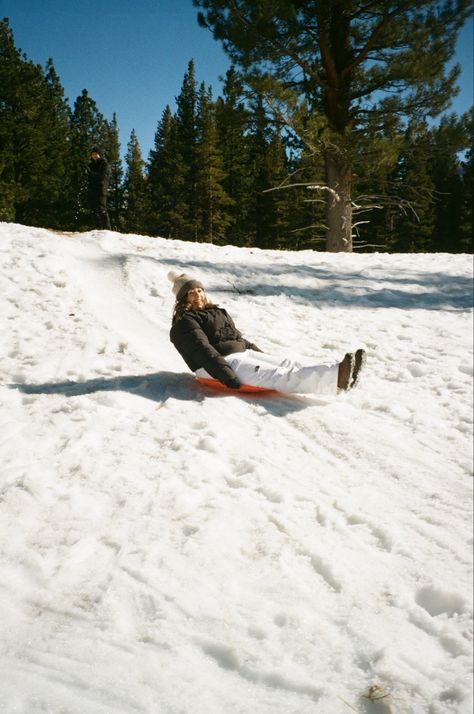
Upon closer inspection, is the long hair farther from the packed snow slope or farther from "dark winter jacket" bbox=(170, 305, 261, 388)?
the packed snow slope

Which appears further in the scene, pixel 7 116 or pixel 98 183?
pixel 7 116

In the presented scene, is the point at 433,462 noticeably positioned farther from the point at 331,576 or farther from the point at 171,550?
the point at 171,550

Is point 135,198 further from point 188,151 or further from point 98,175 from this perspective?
point 98,175

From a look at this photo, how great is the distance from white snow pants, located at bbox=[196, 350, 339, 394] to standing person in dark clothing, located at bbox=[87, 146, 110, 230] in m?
9.32

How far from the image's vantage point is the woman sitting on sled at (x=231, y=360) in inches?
154

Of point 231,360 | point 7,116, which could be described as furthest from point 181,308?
point 7,116

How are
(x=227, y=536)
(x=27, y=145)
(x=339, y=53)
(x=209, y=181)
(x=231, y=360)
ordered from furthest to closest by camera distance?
(x=209, y=181) → (x=27, y=145) → (x=339, y=53) → (x=231, y=360) → (x=227, y=536)

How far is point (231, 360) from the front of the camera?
422cm

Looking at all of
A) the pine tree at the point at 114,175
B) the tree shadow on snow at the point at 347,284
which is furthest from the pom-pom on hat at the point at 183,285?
the pine tree at the point at 114,175

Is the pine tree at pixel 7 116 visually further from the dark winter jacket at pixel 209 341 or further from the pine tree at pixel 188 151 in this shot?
the dark winter jacket at pixel 209 341

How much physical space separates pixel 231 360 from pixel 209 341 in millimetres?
311

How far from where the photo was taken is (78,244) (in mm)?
9328

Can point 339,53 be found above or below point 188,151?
below

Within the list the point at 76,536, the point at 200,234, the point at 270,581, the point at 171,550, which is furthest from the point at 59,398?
the point at 200,234
